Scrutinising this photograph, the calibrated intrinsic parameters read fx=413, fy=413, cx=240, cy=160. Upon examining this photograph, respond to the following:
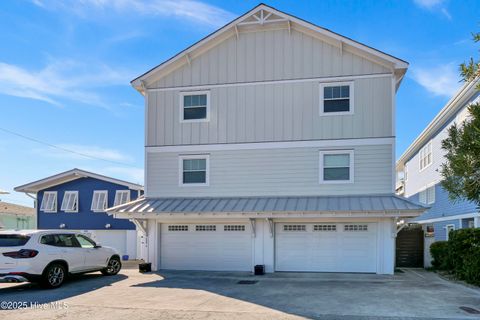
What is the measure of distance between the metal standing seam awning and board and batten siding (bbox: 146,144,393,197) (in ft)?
1.01

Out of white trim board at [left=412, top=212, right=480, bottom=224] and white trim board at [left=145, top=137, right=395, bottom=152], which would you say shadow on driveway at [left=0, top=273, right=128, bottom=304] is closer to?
white trim board at [left=145, top=137, right=395, bottom=152]

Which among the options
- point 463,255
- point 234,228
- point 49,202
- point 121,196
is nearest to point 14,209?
point 49,202

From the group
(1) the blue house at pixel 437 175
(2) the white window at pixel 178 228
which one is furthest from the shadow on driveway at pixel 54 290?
(1) the blue house at pixel 437 175

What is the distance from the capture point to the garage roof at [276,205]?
13.6m

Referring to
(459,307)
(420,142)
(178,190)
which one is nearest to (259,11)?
(178,190)

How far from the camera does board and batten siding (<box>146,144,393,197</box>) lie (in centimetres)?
1489

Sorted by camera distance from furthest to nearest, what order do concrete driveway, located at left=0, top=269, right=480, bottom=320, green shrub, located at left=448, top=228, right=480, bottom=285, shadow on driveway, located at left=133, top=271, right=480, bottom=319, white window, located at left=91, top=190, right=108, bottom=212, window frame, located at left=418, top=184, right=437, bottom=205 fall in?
white window, located at left=91, top=190, right=108, bottom=212, window frame, located at left=418, top=184, right=437, bottom=205, green shrub, located at left=448, top=228, right=480, bottom=285, shadow on driveway, located at left=133, top=271, right=480, bottom=319, concrete driveway, located at left=0, top=269, right=480, bottom=320

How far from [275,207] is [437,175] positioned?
11.1 m

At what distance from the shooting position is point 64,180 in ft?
78.4

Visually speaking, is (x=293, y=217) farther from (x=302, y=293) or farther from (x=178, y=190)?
(x=178, y=190)

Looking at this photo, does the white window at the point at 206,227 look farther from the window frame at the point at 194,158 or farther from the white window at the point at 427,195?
the white window at the point at 427,195

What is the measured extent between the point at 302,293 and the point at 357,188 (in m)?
5.51

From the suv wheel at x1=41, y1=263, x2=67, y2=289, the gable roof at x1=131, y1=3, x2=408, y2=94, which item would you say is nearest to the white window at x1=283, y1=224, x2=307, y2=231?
the gable roof at x1=131, y1=3, x2=408, y2=94

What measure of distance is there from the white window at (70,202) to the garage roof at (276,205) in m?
9.23
